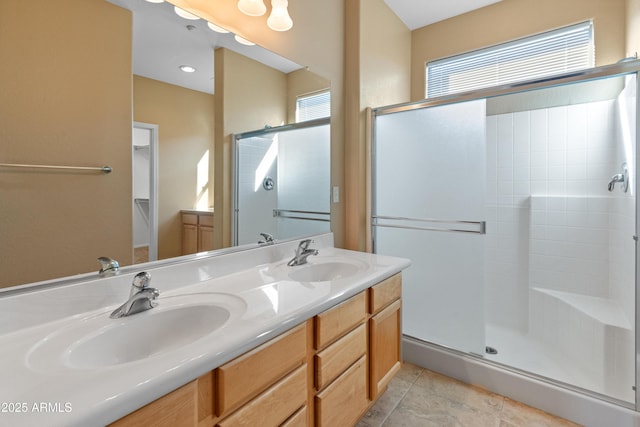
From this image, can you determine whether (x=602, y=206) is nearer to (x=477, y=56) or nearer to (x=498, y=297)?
(x=498, y=297)

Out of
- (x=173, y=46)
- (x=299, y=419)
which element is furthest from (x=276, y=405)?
(x=173, y=46)

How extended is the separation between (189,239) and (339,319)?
695mm

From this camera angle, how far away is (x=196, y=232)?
132 cm

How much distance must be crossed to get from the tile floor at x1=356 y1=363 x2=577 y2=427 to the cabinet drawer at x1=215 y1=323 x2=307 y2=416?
941 millimetres

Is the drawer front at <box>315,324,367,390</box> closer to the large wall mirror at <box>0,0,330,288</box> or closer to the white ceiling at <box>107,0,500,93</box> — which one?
the large wall mirror at <box>0,0,330,288</box>

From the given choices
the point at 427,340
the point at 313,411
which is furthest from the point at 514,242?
the point at 313,411

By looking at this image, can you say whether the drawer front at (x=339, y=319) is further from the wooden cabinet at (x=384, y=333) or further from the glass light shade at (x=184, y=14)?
the glass light shade at (x=184, y=14)

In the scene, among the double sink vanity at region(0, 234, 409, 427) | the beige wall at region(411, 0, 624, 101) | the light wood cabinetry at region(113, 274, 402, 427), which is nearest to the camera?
the double sink vanity at region(0, 234, 409, 427)

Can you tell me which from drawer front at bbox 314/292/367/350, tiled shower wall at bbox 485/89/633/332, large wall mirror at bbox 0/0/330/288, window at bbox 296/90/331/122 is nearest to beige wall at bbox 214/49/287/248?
large wall mirror at bbox 0/0/330/288

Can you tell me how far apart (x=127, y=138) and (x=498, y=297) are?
289 centimetres

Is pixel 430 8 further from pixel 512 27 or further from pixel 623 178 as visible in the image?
pixel 623 178

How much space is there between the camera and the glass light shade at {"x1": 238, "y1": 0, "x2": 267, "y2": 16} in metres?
1.44

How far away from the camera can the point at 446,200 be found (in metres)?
2.05

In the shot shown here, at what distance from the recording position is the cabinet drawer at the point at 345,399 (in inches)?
44.0
